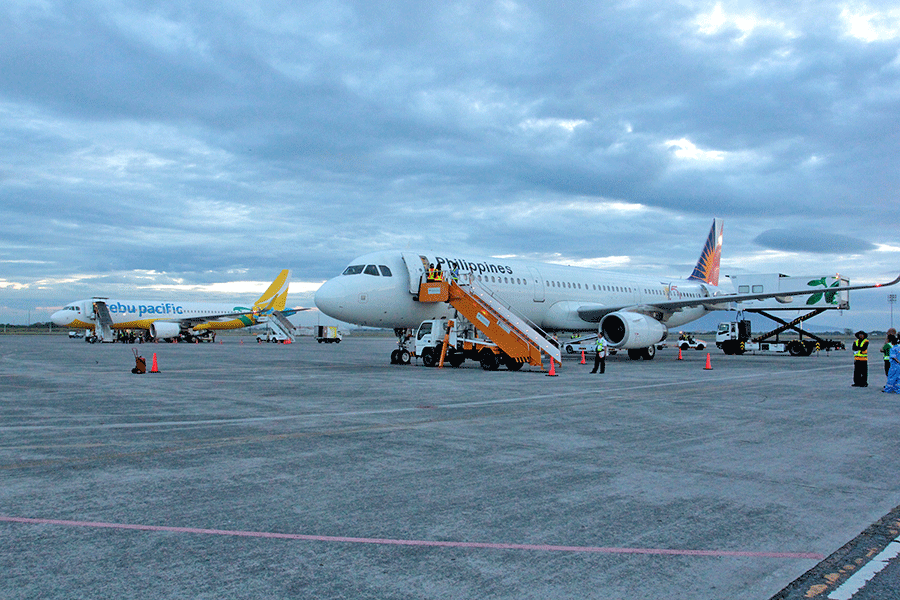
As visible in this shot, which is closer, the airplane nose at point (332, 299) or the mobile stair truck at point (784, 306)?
the airplane nose at point (332, 299)

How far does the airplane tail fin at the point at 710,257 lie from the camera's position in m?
37.8

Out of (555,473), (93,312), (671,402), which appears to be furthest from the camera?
(93,312)

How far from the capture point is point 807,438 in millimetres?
8352

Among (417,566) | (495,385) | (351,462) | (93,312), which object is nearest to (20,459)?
(351,462)

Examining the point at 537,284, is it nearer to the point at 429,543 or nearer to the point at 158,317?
the point at 429,543

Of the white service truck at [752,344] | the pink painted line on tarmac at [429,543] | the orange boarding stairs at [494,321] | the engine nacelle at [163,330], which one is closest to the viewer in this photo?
the pink painted line on tarmac at [429,543]

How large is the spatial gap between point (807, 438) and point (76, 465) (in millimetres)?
8651

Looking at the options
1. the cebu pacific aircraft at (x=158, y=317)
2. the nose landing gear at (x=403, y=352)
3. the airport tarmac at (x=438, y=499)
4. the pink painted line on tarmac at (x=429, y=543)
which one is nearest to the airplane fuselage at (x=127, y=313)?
the cebu pacific aircraft at (x=158, y=317)

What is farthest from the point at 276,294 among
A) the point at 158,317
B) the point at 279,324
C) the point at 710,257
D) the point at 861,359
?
the point at 861,359

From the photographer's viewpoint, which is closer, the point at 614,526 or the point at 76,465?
the point at 614,526

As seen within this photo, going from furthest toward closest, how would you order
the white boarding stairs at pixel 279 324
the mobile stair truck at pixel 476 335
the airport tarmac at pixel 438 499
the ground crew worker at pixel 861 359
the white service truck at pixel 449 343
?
the white boarding stairs at pixel 279 324
the white service truck at pixel 449 343
the mobile stair truck at pixel 476 335
the ground crew worker at pixel 861 359
the airport tarmac at pixel 438 499

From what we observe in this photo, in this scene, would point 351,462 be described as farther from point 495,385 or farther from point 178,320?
point 178,320

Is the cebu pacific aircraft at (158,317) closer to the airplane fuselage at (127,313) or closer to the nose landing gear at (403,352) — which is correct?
the airplane fuselage at (127,313)

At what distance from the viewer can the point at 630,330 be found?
78.3 ft
